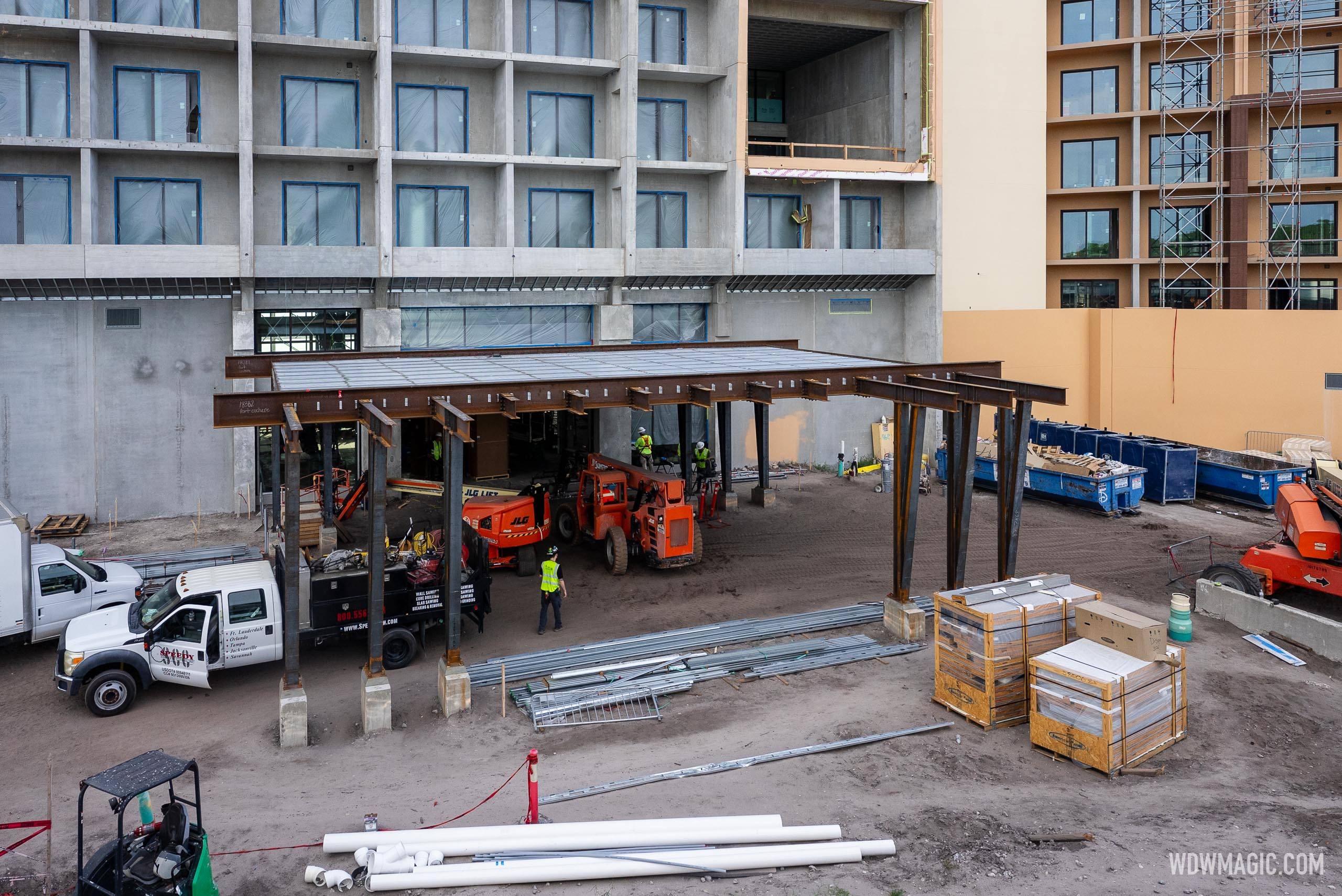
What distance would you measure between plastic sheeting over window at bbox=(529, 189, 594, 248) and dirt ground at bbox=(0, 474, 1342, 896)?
54.6 feet

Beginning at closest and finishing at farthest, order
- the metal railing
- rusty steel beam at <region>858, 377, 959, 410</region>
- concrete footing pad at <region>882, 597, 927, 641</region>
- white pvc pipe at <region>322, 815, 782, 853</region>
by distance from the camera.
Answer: white pvc pipe at <region>322, 815, 782, 853</region>
rusty steel beam at <region>858, 377, 959, 410</region>
concrete footing pad at <region>882, 597, 927, 641</region>
the metal railing

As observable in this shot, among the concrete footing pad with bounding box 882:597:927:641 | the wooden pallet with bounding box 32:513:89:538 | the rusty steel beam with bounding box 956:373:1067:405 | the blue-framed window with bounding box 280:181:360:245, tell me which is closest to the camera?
the rusty steel beam with bounding box 956:373:1067:405

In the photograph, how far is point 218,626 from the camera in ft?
52.4

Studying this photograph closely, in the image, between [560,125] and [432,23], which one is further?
[560,125]

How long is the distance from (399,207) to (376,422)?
18340 mm

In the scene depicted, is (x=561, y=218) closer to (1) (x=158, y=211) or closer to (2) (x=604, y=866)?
(1) (x=158, y=211)

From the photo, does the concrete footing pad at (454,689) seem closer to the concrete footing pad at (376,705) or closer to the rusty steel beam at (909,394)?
the concrete footing pad at (376,705)

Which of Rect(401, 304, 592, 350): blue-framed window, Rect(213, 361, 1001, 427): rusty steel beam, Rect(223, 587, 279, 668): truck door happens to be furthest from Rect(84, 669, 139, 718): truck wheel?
Rect(401, 304, 592, 350): blue-framed window

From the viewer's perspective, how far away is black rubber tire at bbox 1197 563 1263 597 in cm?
1934

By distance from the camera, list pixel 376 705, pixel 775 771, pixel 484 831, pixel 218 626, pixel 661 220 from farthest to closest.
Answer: pixel 661 220 < pixel 218 626 < pixel 376 705 < pixel 775 771 < pixel 484 831

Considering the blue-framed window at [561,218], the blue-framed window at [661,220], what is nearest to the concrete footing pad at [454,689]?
the blue-framed window at [561,218]

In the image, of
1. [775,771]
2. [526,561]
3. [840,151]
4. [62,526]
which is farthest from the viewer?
[840,151]

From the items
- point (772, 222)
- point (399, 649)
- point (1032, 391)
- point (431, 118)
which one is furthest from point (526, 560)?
point (772, 222)

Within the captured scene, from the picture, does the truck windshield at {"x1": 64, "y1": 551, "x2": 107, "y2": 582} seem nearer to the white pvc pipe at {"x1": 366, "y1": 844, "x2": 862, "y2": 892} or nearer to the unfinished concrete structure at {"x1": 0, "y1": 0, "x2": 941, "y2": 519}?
the unfinished concrete structure at {"x1": 0, "y1": 0, "x2": 941, "y2": 519}
